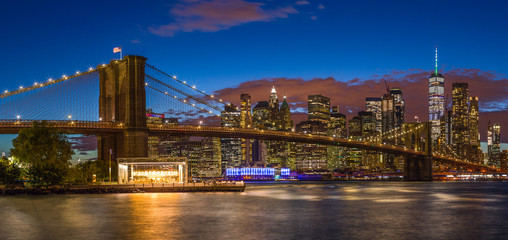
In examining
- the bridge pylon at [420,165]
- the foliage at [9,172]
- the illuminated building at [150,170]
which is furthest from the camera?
the bridge pylon at [420,165]

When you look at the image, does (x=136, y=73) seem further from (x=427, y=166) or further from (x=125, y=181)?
(x=427, y=166)

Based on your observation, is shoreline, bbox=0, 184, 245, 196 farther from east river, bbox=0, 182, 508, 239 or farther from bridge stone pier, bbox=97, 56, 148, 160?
bridge stone pier, bbox=97, 56, 148, 160

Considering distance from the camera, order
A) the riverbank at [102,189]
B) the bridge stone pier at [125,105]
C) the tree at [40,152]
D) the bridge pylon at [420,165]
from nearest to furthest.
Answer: the riverbank at [102,189], the tree at [40,152], the bridge stone pier at [125,105], the bridge pylon at [420,165]

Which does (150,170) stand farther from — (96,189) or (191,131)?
(191,131)

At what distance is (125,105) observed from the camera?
9194 cm

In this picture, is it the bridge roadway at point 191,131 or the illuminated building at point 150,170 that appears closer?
the illuminated building at point 150,170

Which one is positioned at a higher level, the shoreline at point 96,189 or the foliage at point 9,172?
the foliage at point 9,172

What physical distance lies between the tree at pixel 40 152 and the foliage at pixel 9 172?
6.28 ft

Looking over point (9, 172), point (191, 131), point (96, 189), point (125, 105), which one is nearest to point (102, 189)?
point (96, 189)

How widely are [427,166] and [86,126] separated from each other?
287 ft

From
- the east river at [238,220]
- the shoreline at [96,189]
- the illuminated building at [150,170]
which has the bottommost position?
the east river at [238,220]

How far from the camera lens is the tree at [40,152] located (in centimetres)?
7606

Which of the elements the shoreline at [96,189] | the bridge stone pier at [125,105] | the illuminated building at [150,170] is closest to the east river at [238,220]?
the shoreline at [96,189]

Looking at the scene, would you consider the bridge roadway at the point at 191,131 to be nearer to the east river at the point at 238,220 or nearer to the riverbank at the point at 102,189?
the riverbank at the point at 102,189
